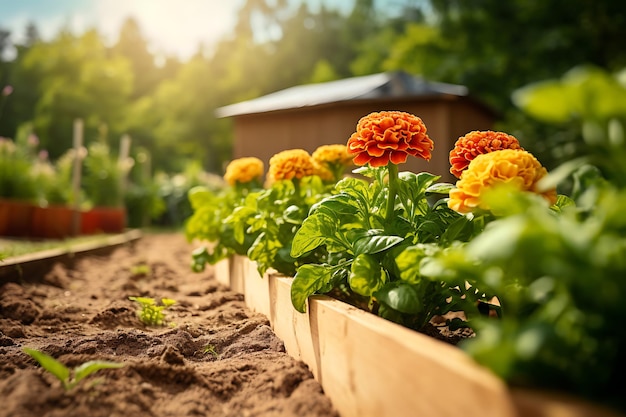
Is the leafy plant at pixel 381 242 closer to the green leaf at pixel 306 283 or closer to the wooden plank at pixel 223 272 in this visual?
the green leaf at pixel 306 283

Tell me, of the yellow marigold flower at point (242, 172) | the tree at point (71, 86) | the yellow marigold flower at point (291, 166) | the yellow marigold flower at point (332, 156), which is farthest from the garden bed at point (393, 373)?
the tree at point (71, 86)

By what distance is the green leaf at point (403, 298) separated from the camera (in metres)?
1.42

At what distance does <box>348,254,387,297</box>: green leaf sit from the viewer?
63.2 inches

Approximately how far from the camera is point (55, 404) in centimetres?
134

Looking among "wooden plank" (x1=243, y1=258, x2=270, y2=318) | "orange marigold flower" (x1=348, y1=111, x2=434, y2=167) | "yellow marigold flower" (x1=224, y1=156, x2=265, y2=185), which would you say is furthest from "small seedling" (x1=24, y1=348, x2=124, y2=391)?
"yellow marigold flower" (x1=224, y1=156, x2=265, y2=185)

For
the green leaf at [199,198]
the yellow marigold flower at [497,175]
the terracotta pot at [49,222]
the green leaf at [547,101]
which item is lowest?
the terracotta pot at [49,222]

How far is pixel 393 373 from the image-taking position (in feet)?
3.80

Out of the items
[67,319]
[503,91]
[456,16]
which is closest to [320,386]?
[67,319]

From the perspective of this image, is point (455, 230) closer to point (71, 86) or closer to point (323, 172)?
point (323, 172)

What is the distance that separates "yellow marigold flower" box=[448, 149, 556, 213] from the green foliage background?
596 centimetres

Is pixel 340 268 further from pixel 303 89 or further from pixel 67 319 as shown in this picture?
pixel 303 89

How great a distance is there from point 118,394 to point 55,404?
16 centimetres

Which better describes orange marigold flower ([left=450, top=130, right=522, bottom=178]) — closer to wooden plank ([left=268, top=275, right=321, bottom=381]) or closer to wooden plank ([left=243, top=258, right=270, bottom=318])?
wooden plank ([left=268, top=275, right=321, bottom=381])

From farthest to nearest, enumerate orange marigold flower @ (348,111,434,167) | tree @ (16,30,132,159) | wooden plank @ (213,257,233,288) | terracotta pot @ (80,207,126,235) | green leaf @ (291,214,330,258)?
tree @ (16,30,132,159), terracotta pot @ (80,207,126,235), wooden plank @ (213,257,233,288), green leaf @ (291,214,330,258), orange marigold flower @ (348,111,434,167)
